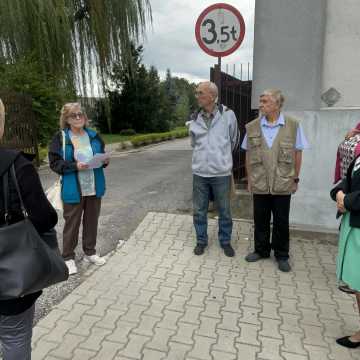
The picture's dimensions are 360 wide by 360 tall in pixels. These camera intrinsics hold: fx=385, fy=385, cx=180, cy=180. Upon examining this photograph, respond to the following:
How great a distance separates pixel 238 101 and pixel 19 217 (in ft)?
19.8

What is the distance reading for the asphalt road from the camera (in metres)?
3.76

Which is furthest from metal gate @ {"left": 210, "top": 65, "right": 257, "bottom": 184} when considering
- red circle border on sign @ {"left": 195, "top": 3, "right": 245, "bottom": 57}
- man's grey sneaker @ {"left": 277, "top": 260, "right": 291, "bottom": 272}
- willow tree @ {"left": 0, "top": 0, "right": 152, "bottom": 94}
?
willow tree @ {"left": 0, "top": 0, "right": 152, "bottom": 94}

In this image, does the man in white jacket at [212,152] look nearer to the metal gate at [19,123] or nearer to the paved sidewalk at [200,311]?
the paved sidewalk at [200,311]

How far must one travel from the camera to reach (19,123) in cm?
1009

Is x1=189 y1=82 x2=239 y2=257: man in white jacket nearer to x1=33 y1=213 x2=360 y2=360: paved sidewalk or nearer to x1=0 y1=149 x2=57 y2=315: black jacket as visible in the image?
x1=33 y1=213 x2=360 y2=360: paved sidewalk

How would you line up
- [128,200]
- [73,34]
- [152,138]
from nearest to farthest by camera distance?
[128,200]
[73,34]
[152,138]

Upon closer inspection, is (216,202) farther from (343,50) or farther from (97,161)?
(343,50)

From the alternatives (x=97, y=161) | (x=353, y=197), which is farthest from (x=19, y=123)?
(x=353, y=197)

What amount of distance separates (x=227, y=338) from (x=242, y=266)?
1322 mm

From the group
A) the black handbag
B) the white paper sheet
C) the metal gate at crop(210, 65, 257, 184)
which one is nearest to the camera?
the black handbag

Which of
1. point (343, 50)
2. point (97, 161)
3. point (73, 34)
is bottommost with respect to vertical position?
point (97, 161)

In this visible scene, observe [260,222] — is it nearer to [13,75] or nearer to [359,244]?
[359,244]

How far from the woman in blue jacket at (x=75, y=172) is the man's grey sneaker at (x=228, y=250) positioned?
4.90 ft

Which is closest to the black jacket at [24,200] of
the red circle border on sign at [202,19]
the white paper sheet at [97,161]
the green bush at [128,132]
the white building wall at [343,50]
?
the white paper sheet at [97,161]
